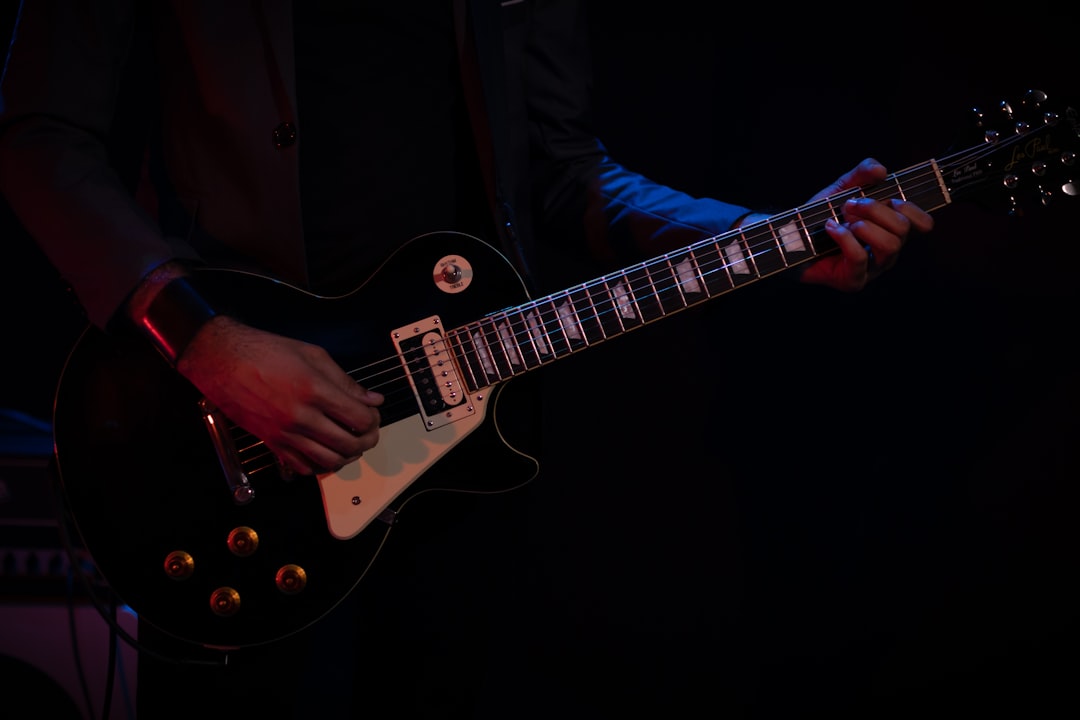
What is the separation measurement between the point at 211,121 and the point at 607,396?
129cm

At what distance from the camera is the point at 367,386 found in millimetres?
1225

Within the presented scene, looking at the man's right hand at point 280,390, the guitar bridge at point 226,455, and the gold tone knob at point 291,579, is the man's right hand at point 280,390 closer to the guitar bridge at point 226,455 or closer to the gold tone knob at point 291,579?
the guitar bridge at point 226,455

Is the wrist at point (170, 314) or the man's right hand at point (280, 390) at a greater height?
the wrist at point (170, 314)

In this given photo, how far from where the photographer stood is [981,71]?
67.1 inches

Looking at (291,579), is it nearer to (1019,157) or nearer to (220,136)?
(220,136)

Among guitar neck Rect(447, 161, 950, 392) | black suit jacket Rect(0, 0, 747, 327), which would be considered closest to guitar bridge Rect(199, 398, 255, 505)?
black suit jacket Rect(0, 0, 747, 327)

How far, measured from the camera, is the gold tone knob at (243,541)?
1.14 metres

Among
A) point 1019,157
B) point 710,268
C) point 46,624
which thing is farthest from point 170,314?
point 1019,157

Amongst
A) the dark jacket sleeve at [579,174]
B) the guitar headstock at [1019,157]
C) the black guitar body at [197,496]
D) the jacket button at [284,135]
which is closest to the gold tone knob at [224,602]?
the black guitar body at [197,496]

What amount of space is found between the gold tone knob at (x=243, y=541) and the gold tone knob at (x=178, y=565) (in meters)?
0.06

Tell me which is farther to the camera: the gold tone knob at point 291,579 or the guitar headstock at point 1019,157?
the guitar headstock at point 1019,157

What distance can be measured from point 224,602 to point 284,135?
2.55ft

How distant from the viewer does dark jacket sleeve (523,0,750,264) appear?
1521mm

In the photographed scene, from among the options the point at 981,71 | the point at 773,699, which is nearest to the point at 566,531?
the point at 773,699
